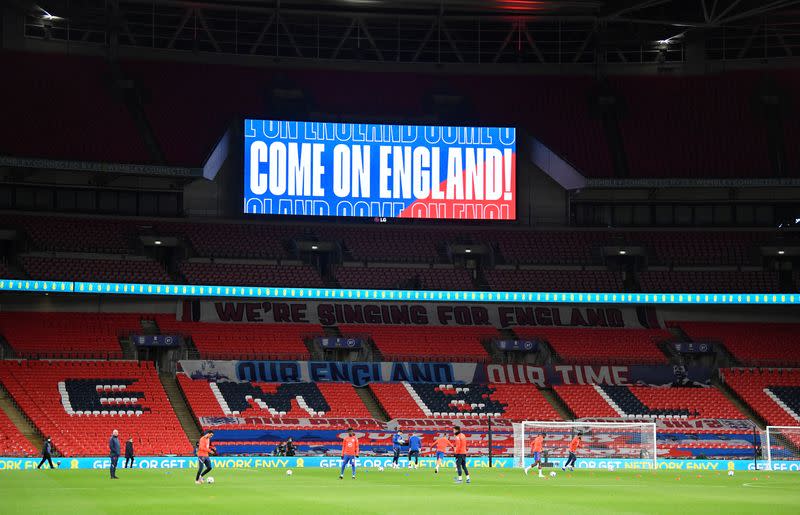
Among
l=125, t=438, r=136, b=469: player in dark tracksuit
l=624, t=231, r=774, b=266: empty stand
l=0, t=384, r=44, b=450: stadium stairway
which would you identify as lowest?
l=125, t=438, r=136, b=469: player in dark tracksuit

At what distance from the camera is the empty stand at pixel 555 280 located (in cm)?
6856

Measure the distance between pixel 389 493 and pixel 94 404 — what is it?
28.0m

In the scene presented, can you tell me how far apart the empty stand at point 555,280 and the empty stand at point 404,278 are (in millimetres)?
1814

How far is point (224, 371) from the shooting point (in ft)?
204

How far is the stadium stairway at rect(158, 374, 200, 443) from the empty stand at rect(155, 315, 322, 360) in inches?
101

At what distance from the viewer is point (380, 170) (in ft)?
225

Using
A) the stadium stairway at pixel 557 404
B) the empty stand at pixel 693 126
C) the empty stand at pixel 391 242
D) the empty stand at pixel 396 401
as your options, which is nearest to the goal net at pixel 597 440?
the stadium stairway at pixel 557 404

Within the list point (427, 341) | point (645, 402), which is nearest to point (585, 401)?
point (645, 402)

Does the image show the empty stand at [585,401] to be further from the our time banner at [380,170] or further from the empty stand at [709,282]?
the our time banner at [380,170]

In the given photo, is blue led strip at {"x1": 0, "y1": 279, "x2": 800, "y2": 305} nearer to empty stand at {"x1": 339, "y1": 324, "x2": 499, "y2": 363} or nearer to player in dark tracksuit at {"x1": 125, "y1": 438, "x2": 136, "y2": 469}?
empty stand at {"x1": 339, "y1": 324, "x2": 499, "y2": 363}

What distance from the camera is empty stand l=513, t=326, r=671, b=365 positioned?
6700 centimetres

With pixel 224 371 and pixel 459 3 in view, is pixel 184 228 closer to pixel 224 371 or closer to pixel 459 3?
pixel 224 371

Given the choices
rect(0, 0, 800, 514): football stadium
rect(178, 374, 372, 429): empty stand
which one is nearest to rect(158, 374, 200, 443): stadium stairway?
rect(0, 0, 800, 514): football stadium

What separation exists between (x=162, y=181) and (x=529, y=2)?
80.3ft
